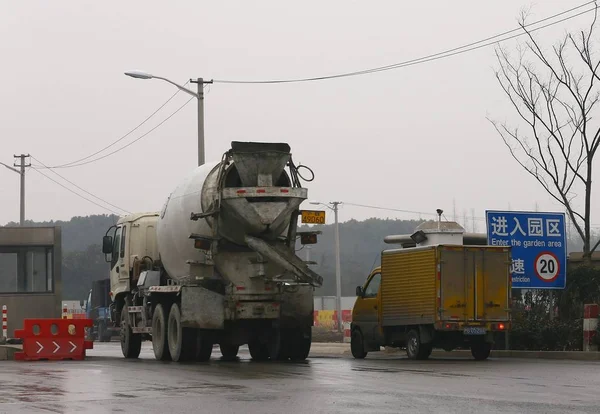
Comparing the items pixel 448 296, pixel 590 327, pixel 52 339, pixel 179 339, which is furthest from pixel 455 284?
pixel 52 339

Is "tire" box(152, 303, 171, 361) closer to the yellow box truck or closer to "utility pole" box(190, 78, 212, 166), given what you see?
the yellow box truck

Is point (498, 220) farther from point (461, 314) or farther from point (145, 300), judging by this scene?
point (145, 300)

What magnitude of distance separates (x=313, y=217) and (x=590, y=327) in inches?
252

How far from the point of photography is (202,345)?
2252 cm

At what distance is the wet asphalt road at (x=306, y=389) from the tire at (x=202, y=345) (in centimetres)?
218

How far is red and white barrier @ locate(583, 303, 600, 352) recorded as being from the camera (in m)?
24.5

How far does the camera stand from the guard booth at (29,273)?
31.8 m

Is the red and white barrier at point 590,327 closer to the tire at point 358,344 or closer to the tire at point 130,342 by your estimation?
the tire at point 358,344

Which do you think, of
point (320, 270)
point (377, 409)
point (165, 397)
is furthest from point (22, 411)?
point (320, 270)

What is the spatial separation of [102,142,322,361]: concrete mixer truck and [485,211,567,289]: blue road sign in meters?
5.61

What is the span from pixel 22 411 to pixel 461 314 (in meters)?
12.4

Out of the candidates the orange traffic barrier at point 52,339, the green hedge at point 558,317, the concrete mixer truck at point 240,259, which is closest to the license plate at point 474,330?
the concrete mixer truck at point 240,259

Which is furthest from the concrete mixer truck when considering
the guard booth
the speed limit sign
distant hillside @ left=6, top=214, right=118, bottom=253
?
distant hillside @ left=6, top=214, right=118, bottom=253

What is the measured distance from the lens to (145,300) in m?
25.0
